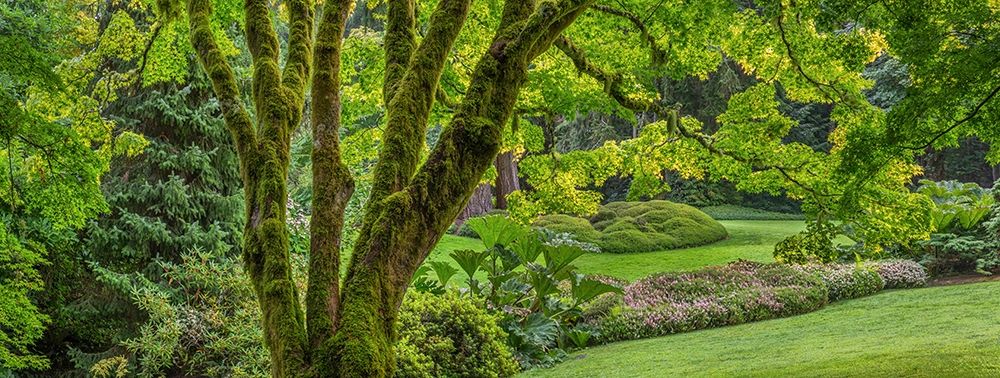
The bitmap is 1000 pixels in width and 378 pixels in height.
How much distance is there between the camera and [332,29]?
3.59 metres

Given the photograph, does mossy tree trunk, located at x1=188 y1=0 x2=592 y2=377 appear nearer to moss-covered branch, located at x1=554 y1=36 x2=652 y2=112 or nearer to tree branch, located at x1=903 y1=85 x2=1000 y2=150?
tree branch, located at x1=903 y1=85 x2=1000 y2=150

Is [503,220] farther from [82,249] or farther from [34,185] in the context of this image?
[82,249]

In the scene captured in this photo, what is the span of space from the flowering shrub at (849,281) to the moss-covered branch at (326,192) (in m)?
7.62

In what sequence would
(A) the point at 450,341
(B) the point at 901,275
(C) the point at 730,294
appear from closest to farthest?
(A) the point at 450,341 → (C) the point at 730,294 → (B) the point at 901,275

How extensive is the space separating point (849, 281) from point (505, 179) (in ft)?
35.2

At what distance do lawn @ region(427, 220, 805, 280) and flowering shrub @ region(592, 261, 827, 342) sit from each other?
246 centimetres

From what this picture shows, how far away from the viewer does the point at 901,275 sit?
9703 millimetres

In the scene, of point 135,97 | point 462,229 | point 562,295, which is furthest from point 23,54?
point 462,229

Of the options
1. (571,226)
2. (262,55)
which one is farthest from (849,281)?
(262,55)

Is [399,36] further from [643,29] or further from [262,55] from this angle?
[643,29]

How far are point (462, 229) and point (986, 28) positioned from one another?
14174mm

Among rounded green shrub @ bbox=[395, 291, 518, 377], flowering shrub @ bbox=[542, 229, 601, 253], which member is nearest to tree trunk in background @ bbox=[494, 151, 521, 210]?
flowering shrub @ bbox=[542, 229, 601, 253]

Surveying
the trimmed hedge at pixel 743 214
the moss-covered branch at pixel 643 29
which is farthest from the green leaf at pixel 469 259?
the trimmed hedge at pixel 743 214

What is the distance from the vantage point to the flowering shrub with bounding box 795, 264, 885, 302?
9062 millimetres
